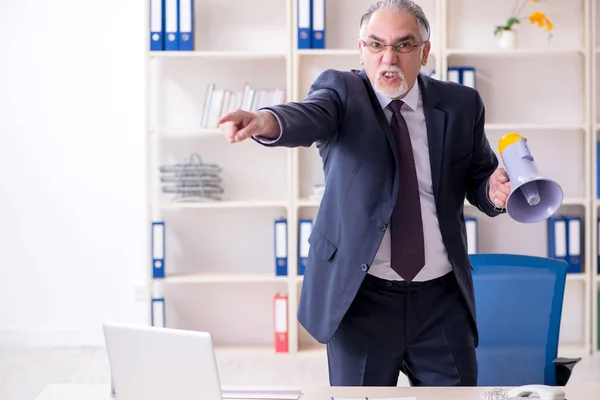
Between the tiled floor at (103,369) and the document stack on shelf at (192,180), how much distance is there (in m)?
0.89

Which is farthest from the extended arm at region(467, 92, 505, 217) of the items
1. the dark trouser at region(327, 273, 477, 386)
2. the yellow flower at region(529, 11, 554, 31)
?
the yellow flower at region(529, 11, 554, 31)

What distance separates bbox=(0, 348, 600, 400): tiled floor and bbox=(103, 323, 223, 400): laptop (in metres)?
2.49

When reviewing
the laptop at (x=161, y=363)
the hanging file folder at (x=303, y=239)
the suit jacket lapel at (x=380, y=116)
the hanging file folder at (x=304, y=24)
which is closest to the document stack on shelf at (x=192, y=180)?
the hanging file folder at (x=303, y=239)

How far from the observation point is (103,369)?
4.18 metres

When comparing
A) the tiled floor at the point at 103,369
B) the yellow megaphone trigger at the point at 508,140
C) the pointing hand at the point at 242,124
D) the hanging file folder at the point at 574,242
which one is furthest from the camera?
the hanging file folder at the point at 574,242

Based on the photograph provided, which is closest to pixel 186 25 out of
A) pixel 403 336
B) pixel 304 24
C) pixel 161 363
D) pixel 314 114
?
pixel 304 24

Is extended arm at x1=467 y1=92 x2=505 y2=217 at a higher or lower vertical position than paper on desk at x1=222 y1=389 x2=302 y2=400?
higher

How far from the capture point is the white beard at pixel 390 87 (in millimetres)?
1943

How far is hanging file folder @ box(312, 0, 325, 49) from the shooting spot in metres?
4.34

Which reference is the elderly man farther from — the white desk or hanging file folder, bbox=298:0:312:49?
hanging file folder, bbox=298:0:312:49

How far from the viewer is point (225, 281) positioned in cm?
444

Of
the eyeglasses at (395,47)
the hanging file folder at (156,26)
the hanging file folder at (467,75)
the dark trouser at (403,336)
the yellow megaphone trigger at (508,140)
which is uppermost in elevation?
the hanging file folder at (156,26)

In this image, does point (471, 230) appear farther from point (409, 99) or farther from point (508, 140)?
point (508, 140)

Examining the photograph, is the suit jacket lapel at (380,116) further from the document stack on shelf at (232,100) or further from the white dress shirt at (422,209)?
the document stack on shelf at (232,100)
